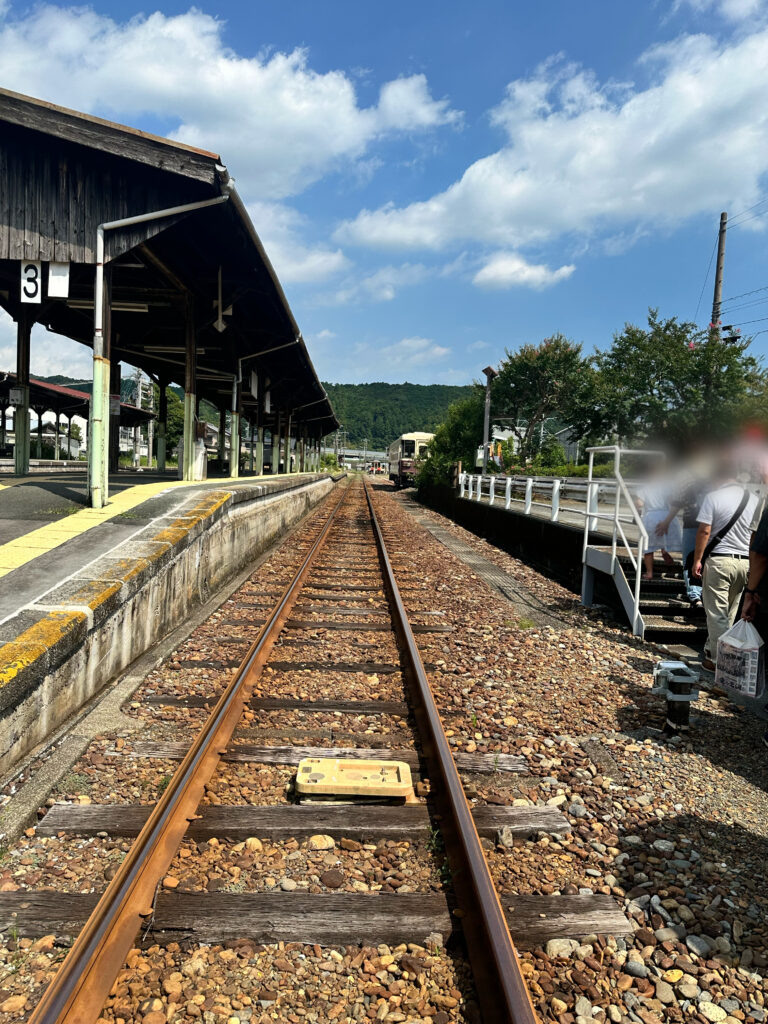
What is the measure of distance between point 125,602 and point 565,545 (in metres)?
6.78

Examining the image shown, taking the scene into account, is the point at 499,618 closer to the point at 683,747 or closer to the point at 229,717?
the point at 683,747

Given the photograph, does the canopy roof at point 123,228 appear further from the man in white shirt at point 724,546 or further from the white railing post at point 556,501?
the man in white shirt at point 724,546

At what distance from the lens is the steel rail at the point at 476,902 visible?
1859 mm

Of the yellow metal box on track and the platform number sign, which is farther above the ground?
the platform number sign

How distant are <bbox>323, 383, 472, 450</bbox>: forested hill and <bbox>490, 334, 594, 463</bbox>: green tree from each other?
4226 inches

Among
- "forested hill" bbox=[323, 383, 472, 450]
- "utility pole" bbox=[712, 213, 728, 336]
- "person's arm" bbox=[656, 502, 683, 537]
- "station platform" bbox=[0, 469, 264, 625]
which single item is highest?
"forested hill" bbox=[323, 383, 472, 450]


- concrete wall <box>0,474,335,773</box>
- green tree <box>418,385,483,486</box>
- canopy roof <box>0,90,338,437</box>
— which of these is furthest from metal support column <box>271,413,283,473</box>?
concrete wall <box>0,474,335,773</box>

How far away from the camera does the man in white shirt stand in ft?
17.1

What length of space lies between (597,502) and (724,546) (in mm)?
3458

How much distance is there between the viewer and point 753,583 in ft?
13.0


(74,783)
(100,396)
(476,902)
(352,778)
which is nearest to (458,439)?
(100,396)

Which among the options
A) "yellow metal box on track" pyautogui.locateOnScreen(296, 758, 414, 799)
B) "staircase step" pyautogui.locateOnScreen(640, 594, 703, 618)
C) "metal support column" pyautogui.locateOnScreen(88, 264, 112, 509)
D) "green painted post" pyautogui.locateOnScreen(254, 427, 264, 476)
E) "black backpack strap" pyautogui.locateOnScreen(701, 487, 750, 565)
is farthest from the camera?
"green painted post" pyautogui.locateOnScreen(254, 427, 264, 476)

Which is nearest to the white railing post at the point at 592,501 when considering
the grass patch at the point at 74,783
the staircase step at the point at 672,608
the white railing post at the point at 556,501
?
the staircase step at the point at 672,608

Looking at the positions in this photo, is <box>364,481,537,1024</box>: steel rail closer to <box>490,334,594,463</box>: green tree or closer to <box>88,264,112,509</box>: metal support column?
<box>88,264,112,509</box>: metal support column
